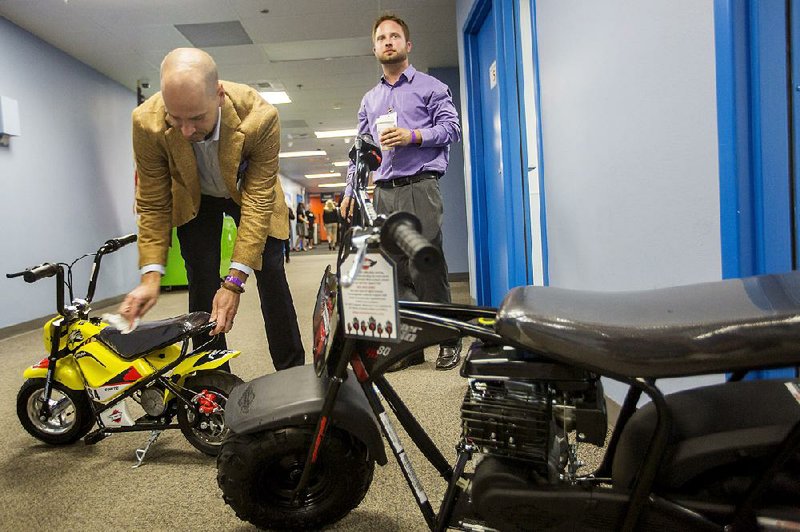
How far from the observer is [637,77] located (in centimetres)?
156

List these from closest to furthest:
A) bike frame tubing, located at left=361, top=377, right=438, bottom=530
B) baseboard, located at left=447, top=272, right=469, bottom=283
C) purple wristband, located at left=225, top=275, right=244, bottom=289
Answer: bike frame tubing, located at left=361, top=377, right=438, bottom=530
purple wristband, located at left=225, top=275, right=244, bottom=289
baseboard, located at left=447, top=272, right=469, bottom=283

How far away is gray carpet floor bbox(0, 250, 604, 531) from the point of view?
4.59 ft

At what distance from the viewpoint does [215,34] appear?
5785 millimetres

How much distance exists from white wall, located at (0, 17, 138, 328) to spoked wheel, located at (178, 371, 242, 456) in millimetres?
3805

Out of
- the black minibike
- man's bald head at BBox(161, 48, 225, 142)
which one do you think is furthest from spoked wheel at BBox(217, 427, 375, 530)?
man's bald head at BBox(161, 48, 225, 142)

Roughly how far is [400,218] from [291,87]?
309 inches

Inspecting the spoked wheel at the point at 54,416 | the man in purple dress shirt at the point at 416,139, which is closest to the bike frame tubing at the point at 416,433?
the spoked wheel at the point at 54,416

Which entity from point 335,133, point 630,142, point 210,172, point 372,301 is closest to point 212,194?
point 210,172

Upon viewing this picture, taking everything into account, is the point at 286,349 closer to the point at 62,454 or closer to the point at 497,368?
the point at 62,454

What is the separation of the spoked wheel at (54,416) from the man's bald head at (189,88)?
1049 millimetres

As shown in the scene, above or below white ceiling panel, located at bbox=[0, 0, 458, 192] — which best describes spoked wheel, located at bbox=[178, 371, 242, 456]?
below

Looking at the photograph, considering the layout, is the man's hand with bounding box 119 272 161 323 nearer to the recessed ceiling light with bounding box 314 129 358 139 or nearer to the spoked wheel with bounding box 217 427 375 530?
the spoked wheel with bounding box 217 427 375 530

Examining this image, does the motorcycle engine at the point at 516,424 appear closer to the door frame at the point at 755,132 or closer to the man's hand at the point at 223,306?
the door frame at the point at 755,132

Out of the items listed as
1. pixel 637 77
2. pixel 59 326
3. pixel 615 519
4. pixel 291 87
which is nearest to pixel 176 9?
pixel 291 87
